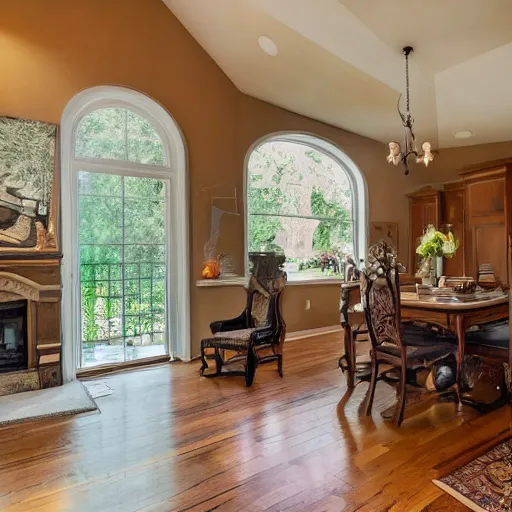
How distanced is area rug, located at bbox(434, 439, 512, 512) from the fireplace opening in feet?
10.9

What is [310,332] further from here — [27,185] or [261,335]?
[27,185]

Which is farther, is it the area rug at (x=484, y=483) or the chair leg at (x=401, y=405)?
the chair leg at (x=401, y=405)

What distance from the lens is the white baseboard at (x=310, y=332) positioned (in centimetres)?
545

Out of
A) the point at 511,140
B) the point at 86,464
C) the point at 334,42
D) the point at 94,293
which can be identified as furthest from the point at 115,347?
the point at 511,140

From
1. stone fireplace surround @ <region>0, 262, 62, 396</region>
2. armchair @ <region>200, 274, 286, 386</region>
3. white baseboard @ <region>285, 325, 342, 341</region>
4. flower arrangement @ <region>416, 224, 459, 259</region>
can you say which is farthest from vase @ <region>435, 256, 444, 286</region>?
stone fireplace surround @ <region>0, 262, 62, 396</region>

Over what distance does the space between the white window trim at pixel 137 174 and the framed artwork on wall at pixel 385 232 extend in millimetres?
3383

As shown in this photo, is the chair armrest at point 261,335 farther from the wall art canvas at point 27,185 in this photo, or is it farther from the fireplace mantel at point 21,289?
the wall art canvas at point 27,185

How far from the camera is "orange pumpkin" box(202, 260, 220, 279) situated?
14.8 feet

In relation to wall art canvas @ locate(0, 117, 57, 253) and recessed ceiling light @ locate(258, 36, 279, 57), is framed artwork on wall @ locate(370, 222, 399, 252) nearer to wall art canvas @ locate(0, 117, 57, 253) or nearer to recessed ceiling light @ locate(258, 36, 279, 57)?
recessed ceiling light @ locate(258, 36, 279, 57)

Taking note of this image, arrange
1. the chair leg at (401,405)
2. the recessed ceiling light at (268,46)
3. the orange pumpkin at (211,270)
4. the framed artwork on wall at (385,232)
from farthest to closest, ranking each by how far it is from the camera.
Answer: the framed artwork on wall at (385,232) → the orange pumpkin at (211,270) → the recessed ceiling light at (268,46) → the chair leg at (401,405)

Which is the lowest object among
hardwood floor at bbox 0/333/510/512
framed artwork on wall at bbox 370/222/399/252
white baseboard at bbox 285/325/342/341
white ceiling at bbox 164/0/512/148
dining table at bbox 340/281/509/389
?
hardwood floor at bbox 0/333/510/512

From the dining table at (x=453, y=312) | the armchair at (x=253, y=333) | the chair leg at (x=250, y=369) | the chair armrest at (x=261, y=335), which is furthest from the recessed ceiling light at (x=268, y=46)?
the chair leg at (x=250, y=369)

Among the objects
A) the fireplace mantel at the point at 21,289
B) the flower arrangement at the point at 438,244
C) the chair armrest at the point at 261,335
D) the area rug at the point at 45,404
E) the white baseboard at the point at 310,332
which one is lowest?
the area rug at the point at 45,404

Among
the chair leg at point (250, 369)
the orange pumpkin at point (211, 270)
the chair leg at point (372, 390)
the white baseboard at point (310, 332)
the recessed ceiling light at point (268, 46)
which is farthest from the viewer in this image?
the white baseboard at point (310, 332)
